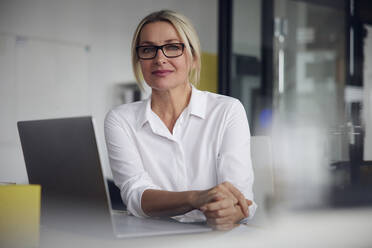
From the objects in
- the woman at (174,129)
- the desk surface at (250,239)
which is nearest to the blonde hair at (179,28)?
the woman at (174,129)

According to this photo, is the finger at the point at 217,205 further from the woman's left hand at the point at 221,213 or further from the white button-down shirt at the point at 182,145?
the white button-down shirt at the point at 182,145

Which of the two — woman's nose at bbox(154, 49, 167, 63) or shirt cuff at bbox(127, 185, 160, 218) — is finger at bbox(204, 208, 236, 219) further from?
woman's nose at bbox(154, 49, 167, 63)

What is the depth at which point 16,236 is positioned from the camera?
0.81m

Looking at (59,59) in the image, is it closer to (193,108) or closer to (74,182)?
(193,108)

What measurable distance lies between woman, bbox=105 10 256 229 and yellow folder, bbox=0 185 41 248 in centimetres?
53

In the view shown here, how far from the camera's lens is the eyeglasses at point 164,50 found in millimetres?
1491

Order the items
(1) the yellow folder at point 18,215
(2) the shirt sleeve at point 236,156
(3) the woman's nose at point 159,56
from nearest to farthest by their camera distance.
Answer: (1) the yellow folder at point 18,215 < (2) the shirt sleeve at point 236,156 < (3) the woman's nose at point 159,56

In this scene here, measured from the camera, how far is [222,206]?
40.9 inches

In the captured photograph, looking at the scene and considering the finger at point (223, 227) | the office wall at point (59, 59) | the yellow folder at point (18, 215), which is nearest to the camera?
the yellow folder at point (18, 215)

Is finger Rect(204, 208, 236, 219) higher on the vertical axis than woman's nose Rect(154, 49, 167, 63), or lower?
lower

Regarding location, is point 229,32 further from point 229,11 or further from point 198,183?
point 198,183

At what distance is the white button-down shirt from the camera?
1.40 metres

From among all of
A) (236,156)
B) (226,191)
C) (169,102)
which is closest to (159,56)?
(169,102)

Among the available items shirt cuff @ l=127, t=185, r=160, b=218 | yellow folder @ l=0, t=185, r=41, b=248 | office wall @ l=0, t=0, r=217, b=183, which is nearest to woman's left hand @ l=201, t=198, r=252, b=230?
shirt cuff @ l=127, t=185, r=160, b=218
